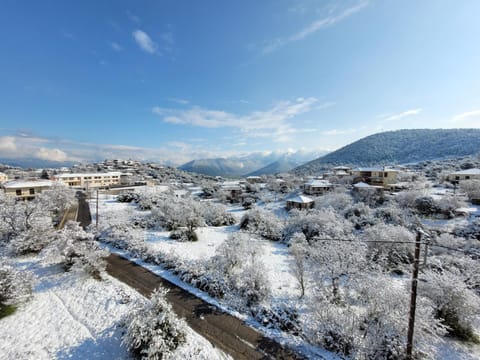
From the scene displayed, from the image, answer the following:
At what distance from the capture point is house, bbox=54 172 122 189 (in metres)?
62.4

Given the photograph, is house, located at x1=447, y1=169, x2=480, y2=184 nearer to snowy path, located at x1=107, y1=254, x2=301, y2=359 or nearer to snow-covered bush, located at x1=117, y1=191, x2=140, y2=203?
snowy path, located at x1=107, y1=254, x2=301, y2=359

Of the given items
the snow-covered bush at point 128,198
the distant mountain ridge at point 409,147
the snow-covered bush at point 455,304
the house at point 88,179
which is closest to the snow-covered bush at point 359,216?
the snow-covered bush at point 455,304

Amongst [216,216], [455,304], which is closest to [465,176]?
[455,304]

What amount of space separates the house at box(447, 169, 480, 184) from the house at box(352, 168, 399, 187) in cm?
949

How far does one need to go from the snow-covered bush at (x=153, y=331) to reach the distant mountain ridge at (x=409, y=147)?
4033 inches

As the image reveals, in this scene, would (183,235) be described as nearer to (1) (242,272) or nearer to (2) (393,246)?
(1) (242,272)

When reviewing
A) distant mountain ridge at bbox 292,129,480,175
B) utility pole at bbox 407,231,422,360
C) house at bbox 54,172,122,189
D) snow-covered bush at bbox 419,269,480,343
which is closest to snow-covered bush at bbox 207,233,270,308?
utility pole at bbox 407,231,422,360

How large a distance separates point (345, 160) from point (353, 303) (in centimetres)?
11812

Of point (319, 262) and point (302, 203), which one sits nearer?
point (319, 262)

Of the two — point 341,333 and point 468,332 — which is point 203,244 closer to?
point 341,333

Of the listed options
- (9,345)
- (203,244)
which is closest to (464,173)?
(203,244)

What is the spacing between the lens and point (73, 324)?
928 centimetres

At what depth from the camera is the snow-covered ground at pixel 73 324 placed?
7.81m

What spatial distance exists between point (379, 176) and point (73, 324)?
53.6m
